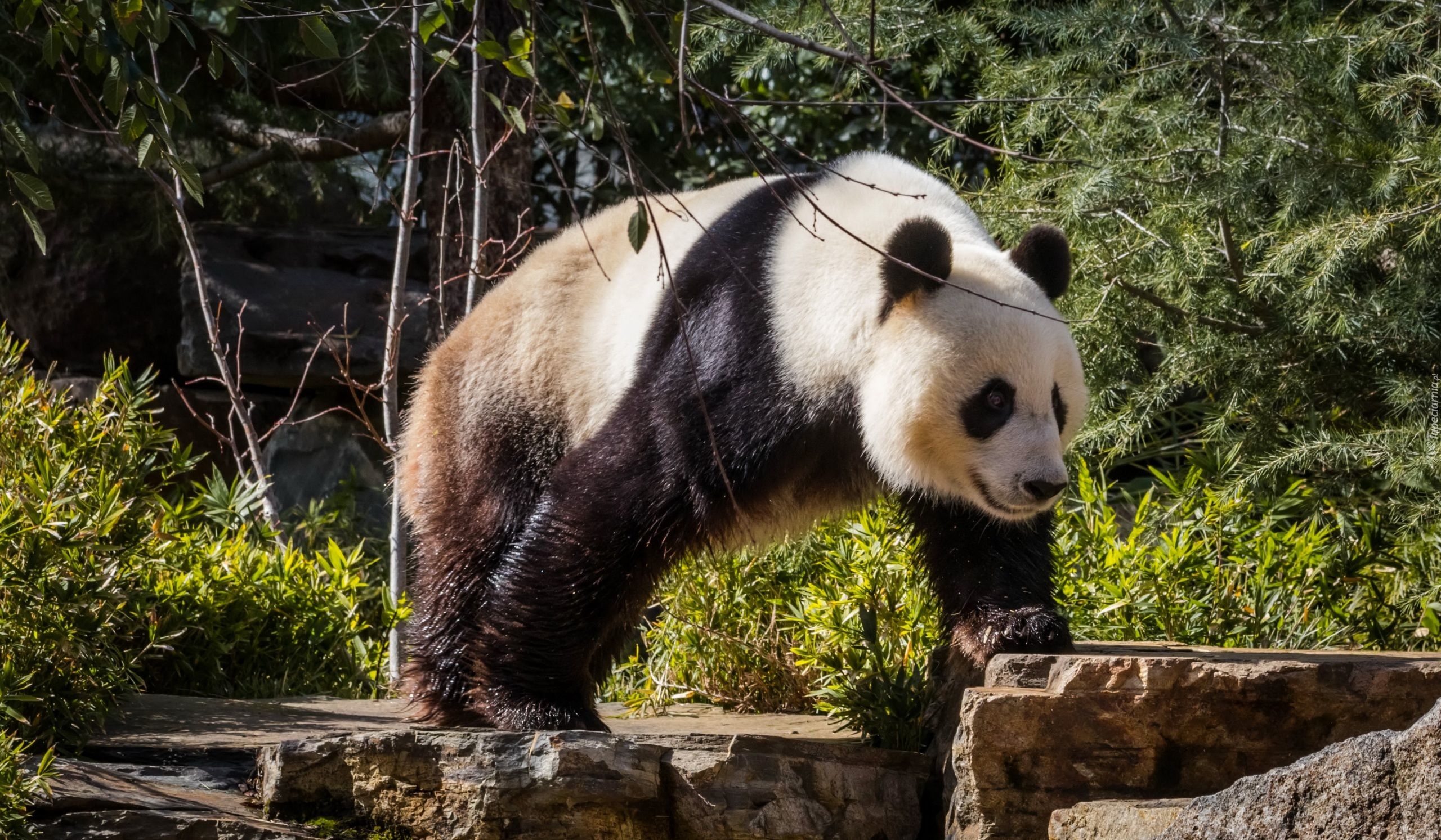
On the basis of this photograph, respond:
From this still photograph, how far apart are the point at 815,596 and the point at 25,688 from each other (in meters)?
2.45

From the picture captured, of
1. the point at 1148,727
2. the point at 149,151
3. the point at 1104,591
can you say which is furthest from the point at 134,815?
the point at 1104,591

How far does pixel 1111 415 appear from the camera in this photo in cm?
532

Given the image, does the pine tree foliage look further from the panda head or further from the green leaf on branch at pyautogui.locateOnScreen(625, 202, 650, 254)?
the green leaf on branch at pyautogui.locateOnScreen(625, 202, 650, 254)

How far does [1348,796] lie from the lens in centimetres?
203

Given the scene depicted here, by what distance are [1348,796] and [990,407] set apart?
1336 millimetres

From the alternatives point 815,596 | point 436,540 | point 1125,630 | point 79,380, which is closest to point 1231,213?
point 1125,630

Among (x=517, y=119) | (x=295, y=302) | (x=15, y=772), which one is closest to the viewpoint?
(x=517, y=119)

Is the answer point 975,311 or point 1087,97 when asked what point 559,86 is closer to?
point 1087,97

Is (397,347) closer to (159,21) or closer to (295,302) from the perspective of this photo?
(295,302)

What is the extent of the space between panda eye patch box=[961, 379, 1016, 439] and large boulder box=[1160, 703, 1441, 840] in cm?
115

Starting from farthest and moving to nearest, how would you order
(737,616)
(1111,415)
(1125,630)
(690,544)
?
(1111,415)
(737,616)
(1125,630)
(690,544)

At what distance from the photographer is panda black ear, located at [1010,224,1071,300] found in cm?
355

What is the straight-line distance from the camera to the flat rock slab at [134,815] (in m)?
2.91

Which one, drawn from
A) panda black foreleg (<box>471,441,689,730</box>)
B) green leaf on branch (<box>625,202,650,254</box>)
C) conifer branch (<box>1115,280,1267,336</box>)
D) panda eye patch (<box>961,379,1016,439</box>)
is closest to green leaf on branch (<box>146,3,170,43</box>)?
green leaf on branch (<box>625,202,650,254</box>)
